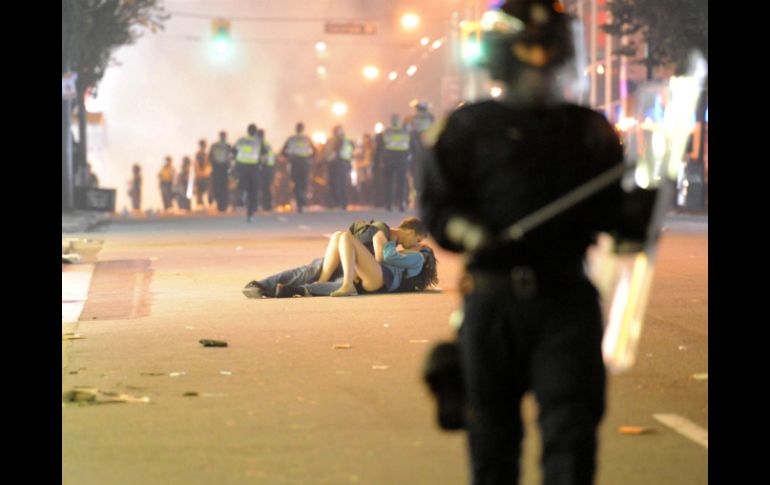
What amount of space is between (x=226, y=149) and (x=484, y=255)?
3762 centimetres

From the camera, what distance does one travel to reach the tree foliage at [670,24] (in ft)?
131

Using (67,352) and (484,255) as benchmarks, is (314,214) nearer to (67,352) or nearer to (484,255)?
(67,352)

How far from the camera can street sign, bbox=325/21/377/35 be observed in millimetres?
58312

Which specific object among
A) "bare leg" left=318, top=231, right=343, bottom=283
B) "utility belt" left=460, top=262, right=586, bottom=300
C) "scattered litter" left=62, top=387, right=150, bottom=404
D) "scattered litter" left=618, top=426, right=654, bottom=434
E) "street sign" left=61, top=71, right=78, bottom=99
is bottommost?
"scattered litter" left=62, top=387, right=150, bottom=404

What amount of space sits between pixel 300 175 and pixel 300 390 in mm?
29600

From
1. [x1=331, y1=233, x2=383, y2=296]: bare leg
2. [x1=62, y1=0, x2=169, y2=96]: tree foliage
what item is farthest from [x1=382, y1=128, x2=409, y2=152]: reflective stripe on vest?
[x1=331, y1=233, x2=383, y2=296]: bare leg

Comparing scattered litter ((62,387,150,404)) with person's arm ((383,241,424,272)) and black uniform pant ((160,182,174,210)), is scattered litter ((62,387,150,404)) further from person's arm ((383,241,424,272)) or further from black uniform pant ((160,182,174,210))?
black uniform pant ((160,182,174,210))

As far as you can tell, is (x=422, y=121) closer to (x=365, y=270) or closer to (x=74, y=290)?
(x=74, y=290)

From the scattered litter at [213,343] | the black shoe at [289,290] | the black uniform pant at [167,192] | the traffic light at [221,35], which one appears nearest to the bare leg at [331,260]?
the black shoe at [289,290]

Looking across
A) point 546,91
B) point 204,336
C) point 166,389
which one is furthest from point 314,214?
point 546,91

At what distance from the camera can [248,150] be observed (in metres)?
34.7

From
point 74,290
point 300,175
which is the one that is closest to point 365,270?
point 74,290

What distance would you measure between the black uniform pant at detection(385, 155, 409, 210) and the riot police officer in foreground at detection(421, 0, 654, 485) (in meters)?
31.1

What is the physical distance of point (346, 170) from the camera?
4169 cm
